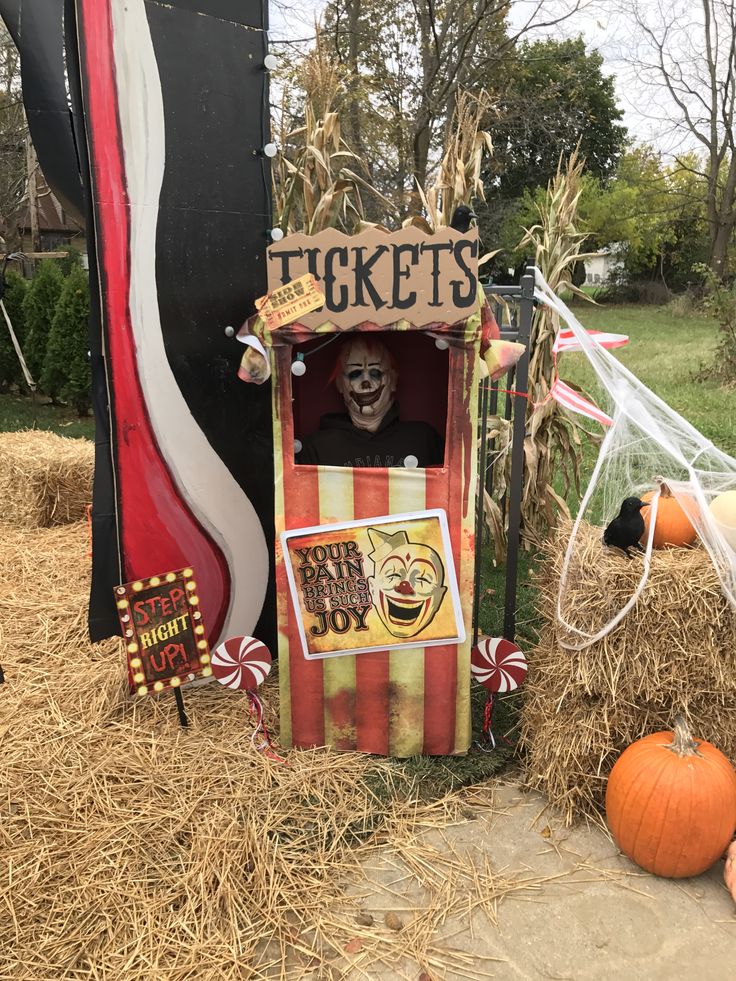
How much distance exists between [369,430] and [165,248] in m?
1.10

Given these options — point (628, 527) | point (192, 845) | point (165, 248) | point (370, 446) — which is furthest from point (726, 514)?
point (165, 248)

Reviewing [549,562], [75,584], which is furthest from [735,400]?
[75,584]

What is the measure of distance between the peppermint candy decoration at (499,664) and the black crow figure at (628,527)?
0.61 metres

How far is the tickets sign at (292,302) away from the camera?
2.58 metres

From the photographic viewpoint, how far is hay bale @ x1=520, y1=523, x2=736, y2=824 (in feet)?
8.19

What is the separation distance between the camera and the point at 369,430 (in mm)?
3113

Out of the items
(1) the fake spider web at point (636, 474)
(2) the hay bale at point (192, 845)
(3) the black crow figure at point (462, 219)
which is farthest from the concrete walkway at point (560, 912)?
(3) the black crow figure at point (462, 219)

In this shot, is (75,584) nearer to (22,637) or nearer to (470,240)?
(22,637)

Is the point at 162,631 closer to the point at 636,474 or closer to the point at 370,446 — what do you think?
the point at 370,446

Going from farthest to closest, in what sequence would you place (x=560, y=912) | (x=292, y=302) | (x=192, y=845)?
1. (x=292, y=302)
2. (x=192, y=845)
3. (x=560, y=912)

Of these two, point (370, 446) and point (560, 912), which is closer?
point (560, 912)

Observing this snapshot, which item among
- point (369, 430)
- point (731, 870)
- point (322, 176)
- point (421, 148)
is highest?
point (421, 148)

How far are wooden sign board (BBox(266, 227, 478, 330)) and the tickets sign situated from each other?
0.02 meters

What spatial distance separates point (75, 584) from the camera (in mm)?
4465
